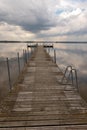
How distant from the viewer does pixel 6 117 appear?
27.6 ft

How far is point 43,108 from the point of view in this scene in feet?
30.2

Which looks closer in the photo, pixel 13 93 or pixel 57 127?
pixel 57 127

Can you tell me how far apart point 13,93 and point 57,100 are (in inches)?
75.7

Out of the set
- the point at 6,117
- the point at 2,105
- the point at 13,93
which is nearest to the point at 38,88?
the point at 13,93

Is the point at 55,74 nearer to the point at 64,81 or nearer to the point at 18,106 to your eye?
the point at 64,81

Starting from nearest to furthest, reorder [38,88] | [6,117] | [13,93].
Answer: [6,117] → [13,93] → [38,88]

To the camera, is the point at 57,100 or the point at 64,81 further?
the point at 64,81

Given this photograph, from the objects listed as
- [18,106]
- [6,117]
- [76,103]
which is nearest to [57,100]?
[76,103]

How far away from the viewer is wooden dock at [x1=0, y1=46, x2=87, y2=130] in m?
7.79

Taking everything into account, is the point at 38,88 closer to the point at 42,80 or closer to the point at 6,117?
the point at 42,80

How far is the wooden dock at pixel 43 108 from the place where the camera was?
7.79 meters

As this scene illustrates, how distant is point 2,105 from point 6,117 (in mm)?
1088

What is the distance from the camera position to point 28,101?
10133mm

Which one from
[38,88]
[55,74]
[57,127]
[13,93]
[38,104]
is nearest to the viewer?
[57,127]
